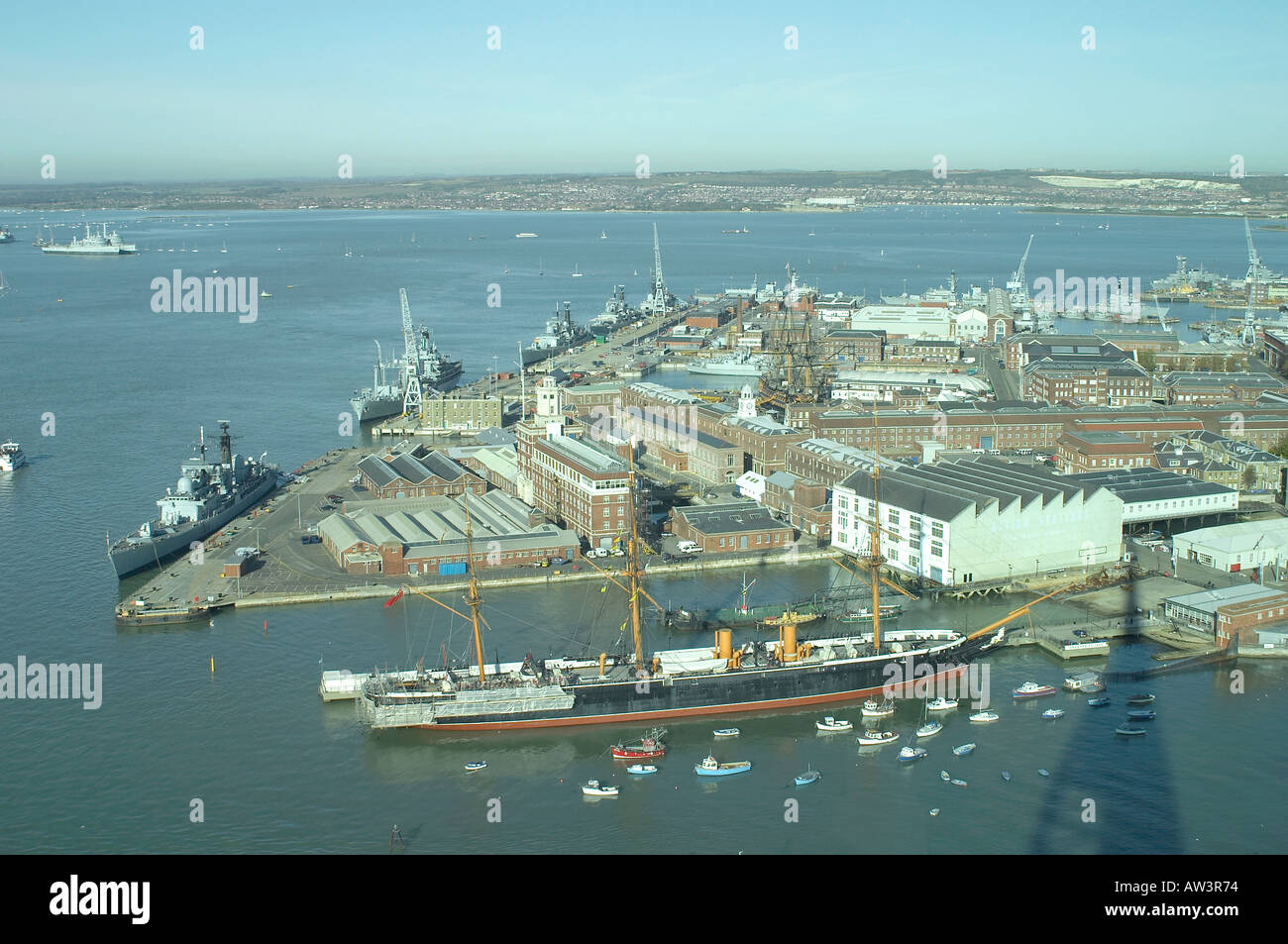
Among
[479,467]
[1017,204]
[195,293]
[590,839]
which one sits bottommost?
[590,839]

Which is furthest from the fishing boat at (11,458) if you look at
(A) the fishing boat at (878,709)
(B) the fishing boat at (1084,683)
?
(B) the fishing boat at (1084,683)

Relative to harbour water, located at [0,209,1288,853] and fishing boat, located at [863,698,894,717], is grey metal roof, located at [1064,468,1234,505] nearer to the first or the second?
harbour water, located at [0,209,1288,853]

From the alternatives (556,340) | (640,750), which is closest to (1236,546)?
(640,750)

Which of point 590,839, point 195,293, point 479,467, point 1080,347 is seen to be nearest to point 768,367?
point 1080,347

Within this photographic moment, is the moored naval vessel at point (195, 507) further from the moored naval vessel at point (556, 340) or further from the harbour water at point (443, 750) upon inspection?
the moored naval vessel at point (556, 340)

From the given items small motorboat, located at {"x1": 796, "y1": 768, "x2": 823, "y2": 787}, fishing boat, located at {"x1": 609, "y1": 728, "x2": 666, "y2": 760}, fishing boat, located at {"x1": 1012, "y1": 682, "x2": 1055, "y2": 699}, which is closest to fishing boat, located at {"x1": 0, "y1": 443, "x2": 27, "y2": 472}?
fishing boat, located at {"x1": 609, "y1": 728, "x2": 666, "y2": 760}

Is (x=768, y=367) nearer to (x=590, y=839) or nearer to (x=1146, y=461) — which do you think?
(x=1146, y=461)

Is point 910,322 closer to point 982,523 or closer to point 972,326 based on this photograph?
point 972,326
